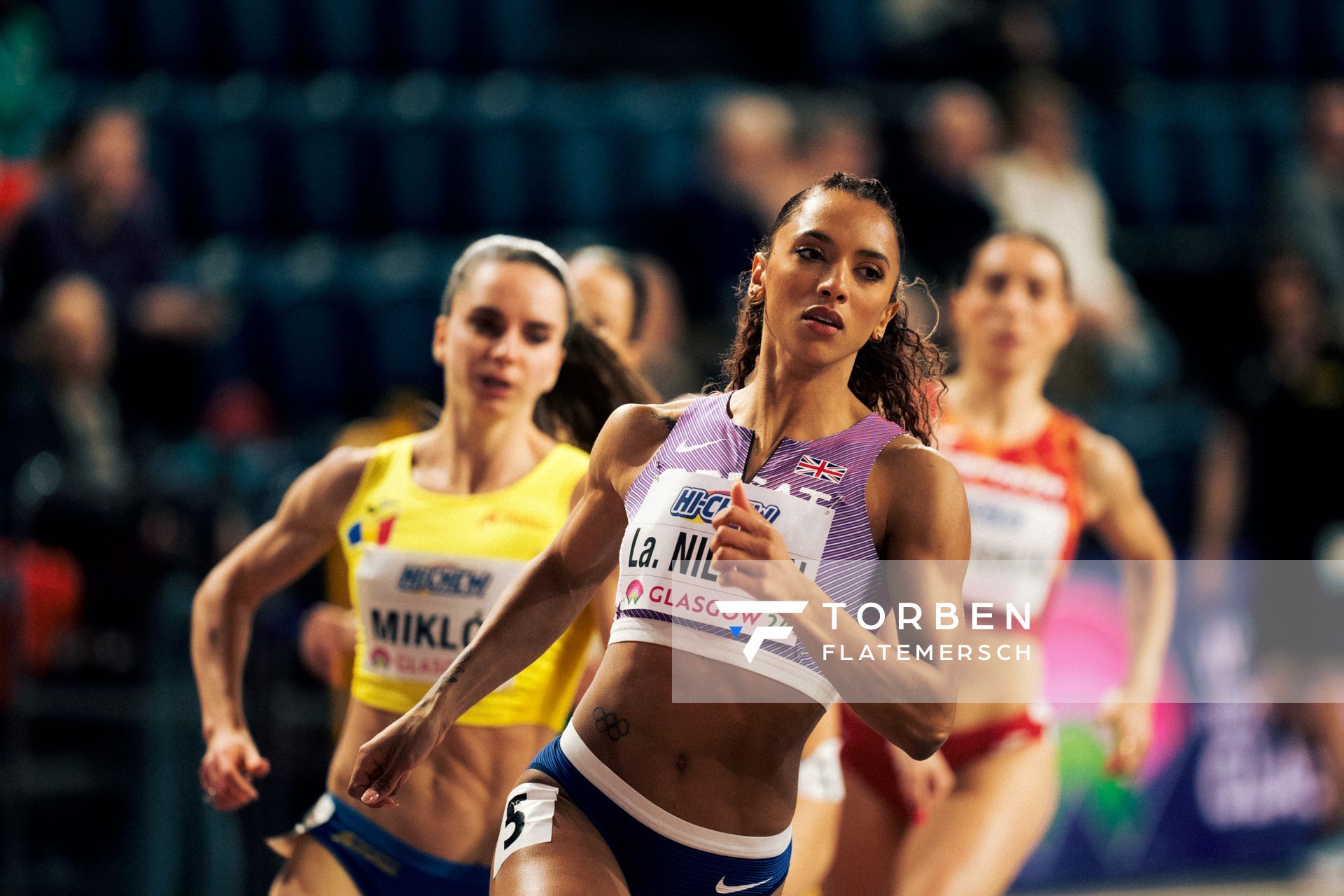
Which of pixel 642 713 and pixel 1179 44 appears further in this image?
pixel 1179 44

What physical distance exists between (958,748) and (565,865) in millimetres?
1975

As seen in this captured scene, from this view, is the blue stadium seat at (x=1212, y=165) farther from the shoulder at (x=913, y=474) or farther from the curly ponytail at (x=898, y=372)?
the shoulder at (x=913, y=474)

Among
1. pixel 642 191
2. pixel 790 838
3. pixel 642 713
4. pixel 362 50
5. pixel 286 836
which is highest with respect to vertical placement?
pixel 362 50

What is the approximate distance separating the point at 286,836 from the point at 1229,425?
20.0ft

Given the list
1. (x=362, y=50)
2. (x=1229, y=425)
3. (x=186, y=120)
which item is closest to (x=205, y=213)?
(x=186, y=120)

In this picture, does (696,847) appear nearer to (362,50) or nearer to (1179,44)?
(362,50)

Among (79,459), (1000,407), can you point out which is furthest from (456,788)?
(79,459)

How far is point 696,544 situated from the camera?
3.02 meters

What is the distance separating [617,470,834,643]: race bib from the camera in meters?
3.00

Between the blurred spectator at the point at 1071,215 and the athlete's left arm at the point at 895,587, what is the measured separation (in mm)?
6156

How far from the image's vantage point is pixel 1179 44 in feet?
38.3

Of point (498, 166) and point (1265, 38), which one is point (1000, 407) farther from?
point (1265, 38)

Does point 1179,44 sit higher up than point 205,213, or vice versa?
point 1179,44

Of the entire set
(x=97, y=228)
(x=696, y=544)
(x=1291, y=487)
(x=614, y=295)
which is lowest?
(x=1291, y=487)
